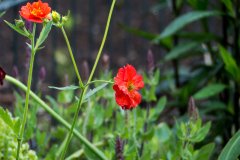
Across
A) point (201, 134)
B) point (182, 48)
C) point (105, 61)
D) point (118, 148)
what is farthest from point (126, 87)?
point (182, 48)

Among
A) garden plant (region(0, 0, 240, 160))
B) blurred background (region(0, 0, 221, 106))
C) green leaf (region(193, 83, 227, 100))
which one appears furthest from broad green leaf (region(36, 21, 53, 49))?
blurred background (region(0, 0, 221, 106))

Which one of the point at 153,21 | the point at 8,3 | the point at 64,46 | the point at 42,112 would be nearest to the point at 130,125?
the point at 8,3

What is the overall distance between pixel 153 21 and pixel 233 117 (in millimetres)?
3315

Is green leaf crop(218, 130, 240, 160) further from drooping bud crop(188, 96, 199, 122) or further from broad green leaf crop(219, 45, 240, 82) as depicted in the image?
broad green leaf crop(219, 45, 240, 82)

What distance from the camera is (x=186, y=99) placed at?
155cm

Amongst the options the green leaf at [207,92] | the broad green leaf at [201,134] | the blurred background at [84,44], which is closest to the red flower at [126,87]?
the broad green leaf at [201,134]

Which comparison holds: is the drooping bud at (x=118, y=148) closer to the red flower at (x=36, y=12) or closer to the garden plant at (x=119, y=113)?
the garden plant at (x=119, y=113)

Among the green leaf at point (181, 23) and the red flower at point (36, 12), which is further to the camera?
the green leaf at point (181, 23)

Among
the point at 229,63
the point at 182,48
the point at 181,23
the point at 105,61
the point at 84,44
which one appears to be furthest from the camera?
the point at 84,44

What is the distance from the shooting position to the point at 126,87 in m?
0.63

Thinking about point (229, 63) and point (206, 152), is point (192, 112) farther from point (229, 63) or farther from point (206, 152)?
point (229, 63)

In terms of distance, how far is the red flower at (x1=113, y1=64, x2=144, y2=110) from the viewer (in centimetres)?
61

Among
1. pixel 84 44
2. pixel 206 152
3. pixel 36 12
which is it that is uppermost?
pixel 84 44

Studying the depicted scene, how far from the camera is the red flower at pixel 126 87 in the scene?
2.01ft
